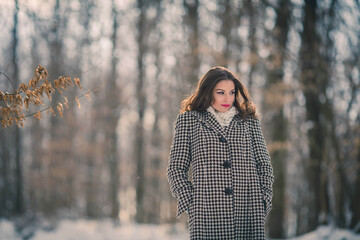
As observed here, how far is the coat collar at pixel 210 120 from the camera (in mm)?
2924

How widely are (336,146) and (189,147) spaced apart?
5.48 meters

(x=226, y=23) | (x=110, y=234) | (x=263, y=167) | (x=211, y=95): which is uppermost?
(x=226, y=23)

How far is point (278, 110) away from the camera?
798 centimetres

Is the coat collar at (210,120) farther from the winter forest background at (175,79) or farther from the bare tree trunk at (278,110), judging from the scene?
the bare tree trunk at (278,110)

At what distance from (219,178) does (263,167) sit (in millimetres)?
397

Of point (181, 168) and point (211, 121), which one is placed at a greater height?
point (211, 121)

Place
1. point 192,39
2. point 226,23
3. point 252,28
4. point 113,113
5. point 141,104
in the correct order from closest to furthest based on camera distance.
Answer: point 252,28 < point 192,39 < point 226,23 < point 141,104 < point 113,113

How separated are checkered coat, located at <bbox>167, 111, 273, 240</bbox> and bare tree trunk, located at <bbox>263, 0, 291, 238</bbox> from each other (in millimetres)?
4761

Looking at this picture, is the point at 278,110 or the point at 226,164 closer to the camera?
the point at 226,164

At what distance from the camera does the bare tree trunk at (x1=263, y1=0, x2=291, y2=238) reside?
746 cm

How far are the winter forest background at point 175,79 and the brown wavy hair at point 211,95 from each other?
0.86 meters

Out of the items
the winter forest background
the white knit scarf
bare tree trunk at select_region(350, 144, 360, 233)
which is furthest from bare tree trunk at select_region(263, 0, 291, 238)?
the white knit scarf

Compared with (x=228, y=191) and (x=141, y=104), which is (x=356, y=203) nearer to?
(x=228, y=191)

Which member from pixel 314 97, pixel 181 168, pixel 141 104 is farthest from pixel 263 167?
pixel 141 104
